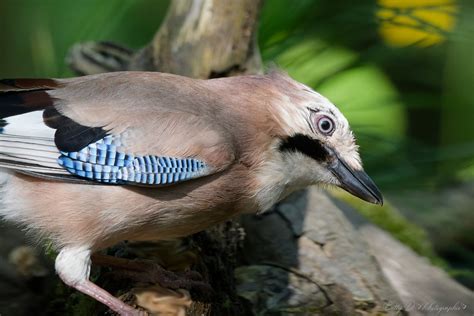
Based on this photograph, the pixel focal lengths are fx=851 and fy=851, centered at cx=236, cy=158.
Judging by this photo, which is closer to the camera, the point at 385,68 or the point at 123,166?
the point at 123,166

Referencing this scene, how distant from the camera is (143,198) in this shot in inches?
138

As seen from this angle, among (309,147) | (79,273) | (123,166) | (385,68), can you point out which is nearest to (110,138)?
(123,166)

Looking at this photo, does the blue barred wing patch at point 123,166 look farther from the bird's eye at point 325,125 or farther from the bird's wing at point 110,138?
the bird's eye at point 325,125

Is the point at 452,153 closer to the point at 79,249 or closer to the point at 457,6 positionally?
the point at 457,6

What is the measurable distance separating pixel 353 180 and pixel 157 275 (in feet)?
3.10

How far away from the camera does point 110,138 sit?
3545mm

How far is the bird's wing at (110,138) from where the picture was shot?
3.51 metres

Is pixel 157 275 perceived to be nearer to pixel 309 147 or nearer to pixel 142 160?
pixel 142 160

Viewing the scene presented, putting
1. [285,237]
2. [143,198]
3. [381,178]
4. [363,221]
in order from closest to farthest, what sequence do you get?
[143,198] → [285,237] → [363,221] → [381,178]

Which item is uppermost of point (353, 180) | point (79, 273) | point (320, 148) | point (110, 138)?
point (110, 138)

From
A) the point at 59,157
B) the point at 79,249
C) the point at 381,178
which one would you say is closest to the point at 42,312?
the point at 79,249

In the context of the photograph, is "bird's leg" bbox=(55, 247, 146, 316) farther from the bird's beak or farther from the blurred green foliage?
the blurred green foliage

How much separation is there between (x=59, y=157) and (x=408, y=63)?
3.67m

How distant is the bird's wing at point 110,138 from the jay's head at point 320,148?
272mm
